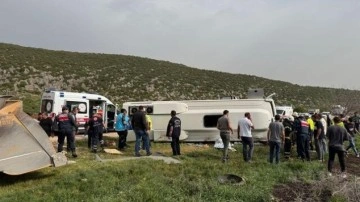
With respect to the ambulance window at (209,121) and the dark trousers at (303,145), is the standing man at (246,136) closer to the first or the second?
the dark trousers at (303,145)

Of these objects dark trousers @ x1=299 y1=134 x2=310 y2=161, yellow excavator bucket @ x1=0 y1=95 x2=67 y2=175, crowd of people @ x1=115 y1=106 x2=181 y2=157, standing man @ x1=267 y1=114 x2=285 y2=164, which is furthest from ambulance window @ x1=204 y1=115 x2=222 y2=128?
yellow excavator bucket @ x1=0 y1=95 x2=67 y2=175

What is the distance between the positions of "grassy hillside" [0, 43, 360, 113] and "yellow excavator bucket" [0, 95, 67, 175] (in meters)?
24.3

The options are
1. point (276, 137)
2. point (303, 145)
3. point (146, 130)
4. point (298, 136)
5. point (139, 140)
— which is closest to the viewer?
point (276, 137)

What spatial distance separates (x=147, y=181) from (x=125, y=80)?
4622cm

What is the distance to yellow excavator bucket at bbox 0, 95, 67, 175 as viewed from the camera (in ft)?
35.0

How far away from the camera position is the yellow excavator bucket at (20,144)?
10664mm

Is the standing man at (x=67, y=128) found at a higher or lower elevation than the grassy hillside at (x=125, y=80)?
lower

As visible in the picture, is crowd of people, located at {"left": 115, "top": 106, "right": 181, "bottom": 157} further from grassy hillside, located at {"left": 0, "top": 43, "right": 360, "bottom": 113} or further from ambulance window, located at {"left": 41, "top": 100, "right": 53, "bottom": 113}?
grassy hillside, located at {"left": 0, "top": 43, "right": 360, "bottom": 113}

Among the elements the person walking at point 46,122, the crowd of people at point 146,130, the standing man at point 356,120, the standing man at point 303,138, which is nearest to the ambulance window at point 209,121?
the crowd of people at point 146,130

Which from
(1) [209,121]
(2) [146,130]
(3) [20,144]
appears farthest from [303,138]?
(3) [20,144]

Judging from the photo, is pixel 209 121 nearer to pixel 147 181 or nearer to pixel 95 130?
pixel 95 130

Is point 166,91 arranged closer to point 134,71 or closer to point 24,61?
point 134,71

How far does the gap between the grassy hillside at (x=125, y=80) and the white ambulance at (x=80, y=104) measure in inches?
419

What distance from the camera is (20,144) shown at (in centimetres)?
1095
